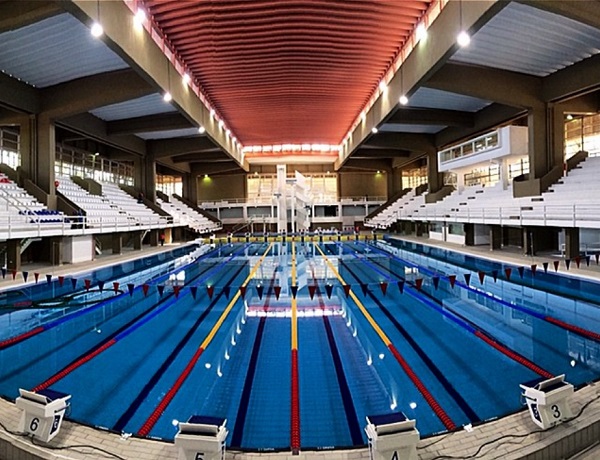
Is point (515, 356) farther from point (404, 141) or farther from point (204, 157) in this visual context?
point (204, 157)

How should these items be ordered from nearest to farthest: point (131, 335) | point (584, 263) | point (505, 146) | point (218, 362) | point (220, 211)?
1. point (218, 362)
2. point (131, 335)
3. point (584, 263)
4. point (505, 146)
5. point (220, 211)

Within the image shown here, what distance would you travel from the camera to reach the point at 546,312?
6.51 metres

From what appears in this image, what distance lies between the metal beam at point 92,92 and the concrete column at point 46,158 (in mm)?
412

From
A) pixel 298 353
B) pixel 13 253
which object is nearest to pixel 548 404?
pixel 298 353

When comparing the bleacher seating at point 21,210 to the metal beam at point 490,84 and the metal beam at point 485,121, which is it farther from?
the metal beam at point 485,121

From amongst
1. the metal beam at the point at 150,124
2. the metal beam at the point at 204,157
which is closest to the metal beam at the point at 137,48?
the metal beam at the point at 150,124

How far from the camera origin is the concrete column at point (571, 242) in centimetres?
1071

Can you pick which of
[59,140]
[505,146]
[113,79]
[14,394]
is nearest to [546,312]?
[14,394]

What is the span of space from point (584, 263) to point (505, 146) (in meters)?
6.61

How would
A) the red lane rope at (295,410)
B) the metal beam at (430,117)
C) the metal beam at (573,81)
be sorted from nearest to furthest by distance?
1. the red lane rope at (295,410)
2. the metal beam at (573,81)
3. the metal beam at (430,117)

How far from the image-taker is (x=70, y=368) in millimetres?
4609

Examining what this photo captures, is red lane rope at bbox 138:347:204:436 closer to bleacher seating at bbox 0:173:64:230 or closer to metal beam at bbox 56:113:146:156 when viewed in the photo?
bleacher seating at bbox 0:173:64:230

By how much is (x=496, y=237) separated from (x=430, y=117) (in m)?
6.03

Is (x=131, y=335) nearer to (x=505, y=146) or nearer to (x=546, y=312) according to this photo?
(x=546, y=312)
